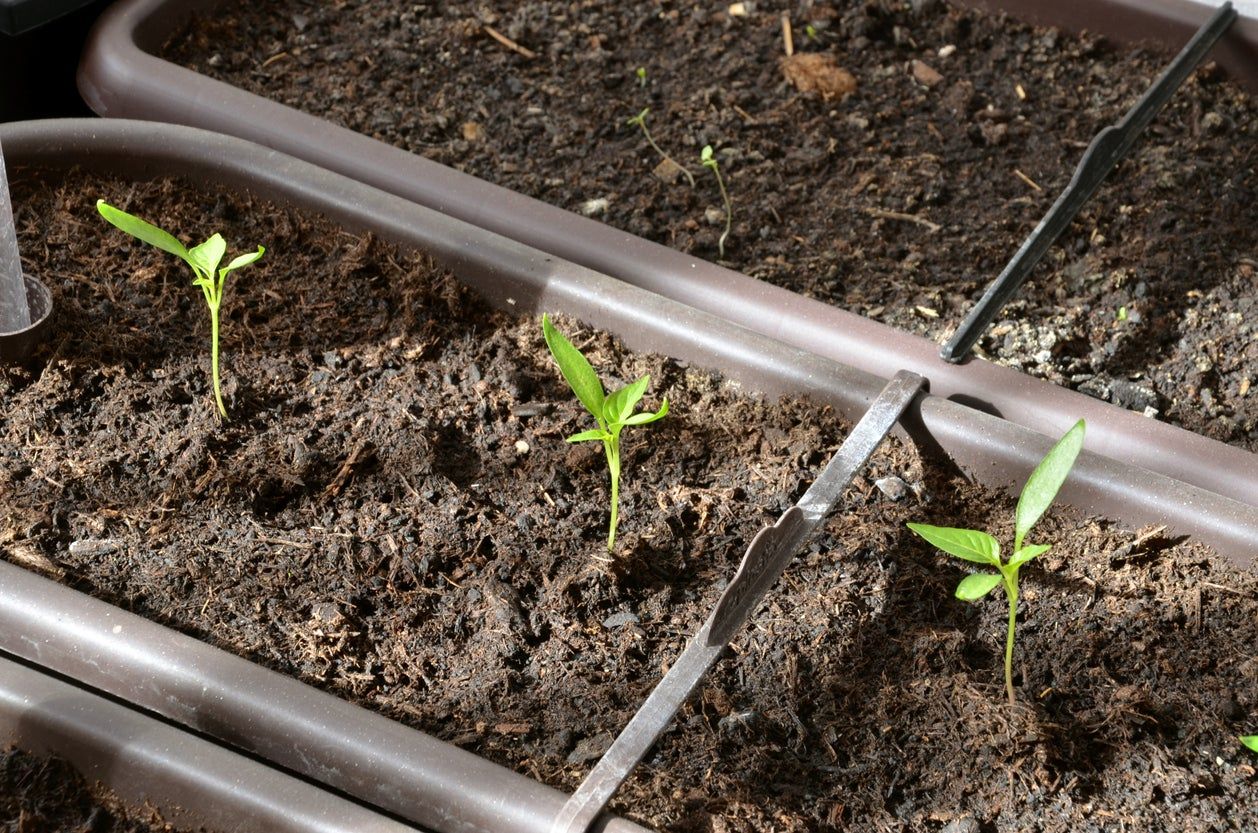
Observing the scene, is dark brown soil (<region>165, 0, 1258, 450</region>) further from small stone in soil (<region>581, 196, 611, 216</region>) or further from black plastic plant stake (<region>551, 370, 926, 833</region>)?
black plastic plant stake (<region>551, 370, 926, 833</region>)

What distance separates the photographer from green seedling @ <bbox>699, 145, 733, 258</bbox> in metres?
1.76

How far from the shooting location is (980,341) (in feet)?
5.33

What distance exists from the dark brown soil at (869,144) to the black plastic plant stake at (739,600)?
348mm

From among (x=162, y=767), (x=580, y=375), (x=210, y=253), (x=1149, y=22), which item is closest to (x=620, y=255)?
(x=580, y=375)

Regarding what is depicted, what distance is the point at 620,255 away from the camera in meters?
1.57

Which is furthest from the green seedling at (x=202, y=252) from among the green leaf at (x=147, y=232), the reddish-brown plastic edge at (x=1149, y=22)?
the reddish-brown plastic edge at (x=1149, y=22)

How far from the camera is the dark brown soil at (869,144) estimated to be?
1.67 metres

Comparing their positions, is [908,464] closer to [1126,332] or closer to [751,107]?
[1126,332]

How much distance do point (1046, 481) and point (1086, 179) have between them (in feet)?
2.24

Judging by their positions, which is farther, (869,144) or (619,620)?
(869,144)

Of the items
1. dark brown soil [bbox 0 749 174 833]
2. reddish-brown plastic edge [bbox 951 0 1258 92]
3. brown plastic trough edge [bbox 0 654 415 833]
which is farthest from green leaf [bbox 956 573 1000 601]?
reddish-brown plastic edge [bbox 951 0 1258 92]

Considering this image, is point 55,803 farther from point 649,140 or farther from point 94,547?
point 649,140

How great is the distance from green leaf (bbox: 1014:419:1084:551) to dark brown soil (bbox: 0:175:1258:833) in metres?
0.15

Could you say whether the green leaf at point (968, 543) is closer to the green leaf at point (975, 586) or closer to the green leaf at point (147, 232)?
the green leaf at point (975, 586)
